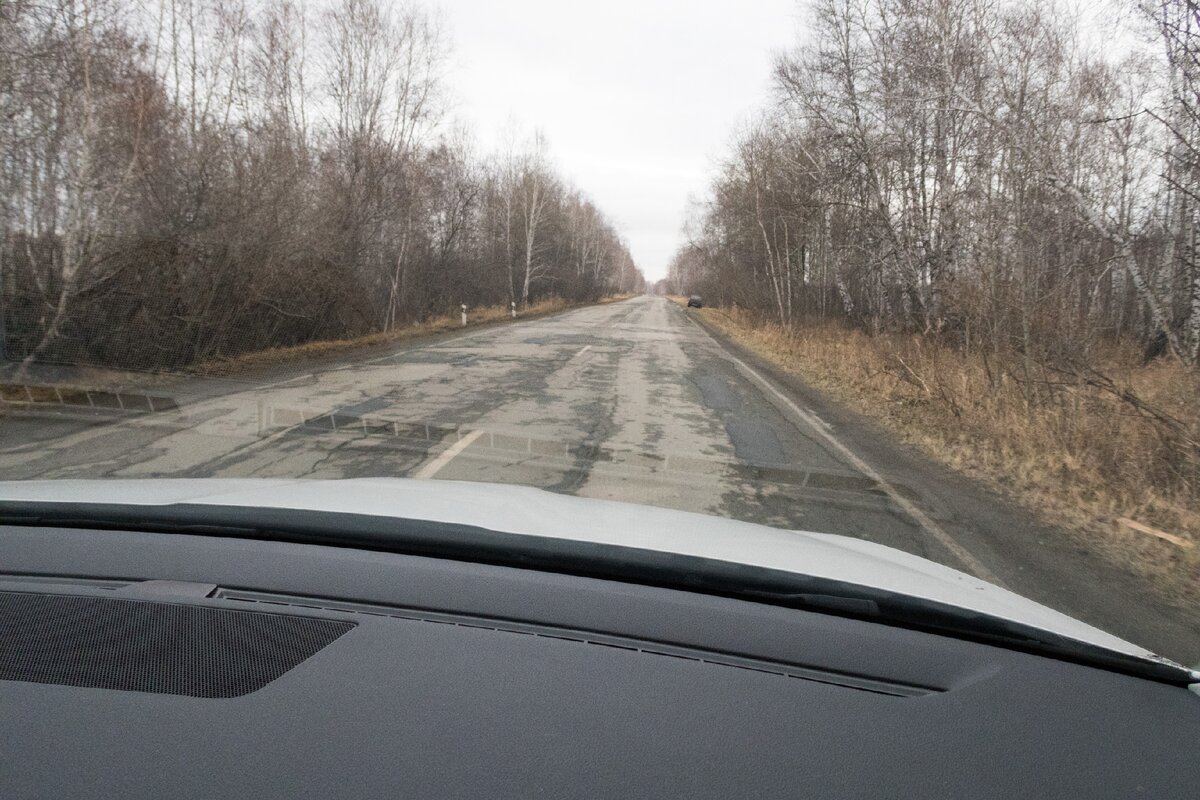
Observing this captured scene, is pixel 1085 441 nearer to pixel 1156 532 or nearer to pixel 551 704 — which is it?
pixel 1156 532

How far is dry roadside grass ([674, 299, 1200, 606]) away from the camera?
6000 millimetres

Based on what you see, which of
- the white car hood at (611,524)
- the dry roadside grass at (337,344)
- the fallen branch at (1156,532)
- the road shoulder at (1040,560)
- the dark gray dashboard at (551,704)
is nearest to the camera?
the dark gray dashboard at (551,704)

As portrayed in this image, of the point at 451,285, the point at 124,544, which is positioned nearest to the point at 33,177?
the point at 124,544

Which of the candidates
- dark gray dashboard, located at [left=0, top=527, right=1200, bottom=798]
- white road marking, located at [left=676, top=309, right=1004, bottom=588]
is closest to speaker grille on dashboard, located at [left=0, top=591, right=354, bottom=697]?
dark gray dashboard, located at [left=0, top=527, right=1200, bottom=798]

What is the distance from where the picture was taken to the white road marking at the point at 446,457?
6.59m

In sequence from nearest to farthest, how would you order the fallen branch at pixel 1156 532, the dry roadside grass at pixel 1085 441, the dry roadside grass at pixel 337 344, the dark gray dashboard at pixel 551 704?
1. the dark gray dashboard at pixel 551 704
2. the fallen branch at pixel 1156 532
3. the dry roadside grass at pixel 1085 441
4. the dry roadside grass at pixel 337 344

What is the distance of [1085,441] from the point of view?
8.16 meters

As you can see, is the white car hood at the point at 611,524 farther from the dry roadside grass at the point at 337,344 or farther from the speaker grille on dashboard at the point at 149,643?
the dry roadside grass at the point at 337,344

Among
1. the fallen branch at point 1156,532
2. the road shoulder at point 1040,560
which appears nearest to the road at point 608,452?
the road shoulder at point 1040,560

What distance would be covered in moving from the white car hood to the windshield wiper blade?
50 mm

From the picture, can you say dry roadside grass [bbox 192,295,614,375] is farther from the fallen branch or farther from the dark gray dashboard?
the fallen branch

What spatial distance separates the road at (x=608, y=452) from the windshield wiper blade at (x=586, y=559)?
95.9 inches

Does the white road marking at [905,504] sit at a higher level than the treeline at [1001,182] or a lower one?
lower

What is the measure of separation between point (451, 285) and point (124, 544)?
3150 centimetres
